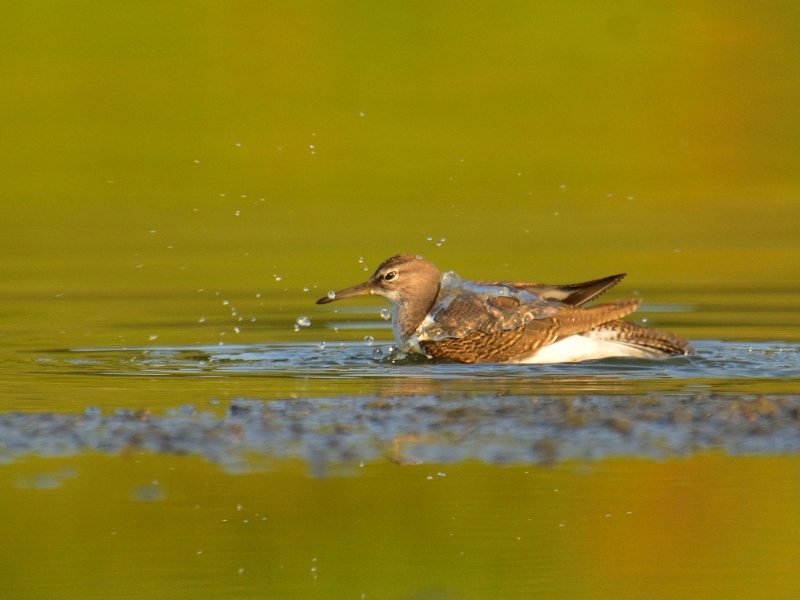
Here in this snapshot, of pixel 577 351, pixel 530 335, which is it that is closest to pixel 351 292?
pixel 530 335

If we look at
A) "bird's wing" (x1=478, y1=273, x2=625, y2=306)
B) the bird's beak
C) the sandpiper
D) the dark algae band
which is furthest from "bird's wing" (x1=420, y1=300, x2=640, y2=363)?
the dark algae band

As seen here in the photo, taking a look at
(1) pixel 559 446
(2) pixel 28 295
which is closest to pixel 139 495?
(1) pixel 559 446

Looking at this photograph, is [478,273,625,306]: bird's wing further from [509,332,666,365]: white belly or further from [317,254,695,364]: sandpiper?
[509,332,666,365]: white belly

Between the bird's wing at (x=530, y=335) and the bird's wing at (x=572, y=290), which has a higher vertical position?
the bird's wing at (x=572, y=290)

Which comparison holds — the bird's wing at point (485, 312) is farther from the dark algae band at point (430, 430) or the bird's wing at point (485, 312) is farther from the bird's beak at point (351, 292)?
the dark algae band at point (430, 430)

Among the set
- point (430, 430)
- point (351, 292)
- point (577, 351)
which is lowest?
point (430, 430)

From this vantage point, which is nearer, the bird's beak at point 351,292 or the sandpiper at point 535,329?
the sandpiper at point 535,329

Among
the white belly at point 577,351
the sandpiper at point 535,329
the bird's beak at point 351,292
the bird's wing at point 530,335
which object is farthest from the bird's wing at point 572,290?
the bird's beak at point 351,292

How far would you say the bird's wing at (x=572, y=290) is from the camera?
10.8 m

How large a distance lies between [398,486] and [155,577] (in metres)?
1.41

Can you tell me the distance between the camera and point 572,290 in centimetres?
1093

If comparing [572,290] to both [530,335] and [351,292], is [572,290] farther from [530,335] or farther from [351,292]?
[351,292]

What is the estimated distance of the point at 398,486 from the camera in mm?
6926

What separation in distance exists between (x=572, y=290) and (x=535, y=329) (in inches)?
20.4
